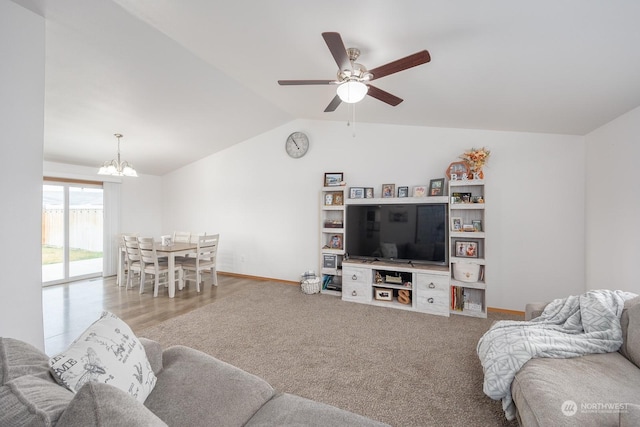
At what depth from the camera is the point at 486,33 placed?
180 centimetres

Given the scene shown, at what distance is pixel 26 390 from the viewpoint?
728 mm

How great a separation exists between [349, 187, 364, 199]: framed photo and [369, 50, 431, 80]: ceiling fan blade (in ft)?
7.65

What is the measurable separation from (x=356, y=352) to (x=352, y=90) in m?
2.26

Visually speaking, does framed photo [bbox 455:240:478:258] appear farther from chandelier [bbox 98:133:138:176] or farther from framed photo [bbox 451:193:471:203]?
chandelier [bbox 98:133:138:176]

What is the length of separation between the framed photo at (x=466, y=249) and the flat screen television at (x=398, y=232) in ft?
0.54

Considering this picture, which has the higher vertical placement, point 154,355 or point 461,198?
point 461,198

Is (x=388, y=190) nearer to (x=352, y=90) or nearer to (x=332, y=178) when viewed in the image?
(x=332, y=178)

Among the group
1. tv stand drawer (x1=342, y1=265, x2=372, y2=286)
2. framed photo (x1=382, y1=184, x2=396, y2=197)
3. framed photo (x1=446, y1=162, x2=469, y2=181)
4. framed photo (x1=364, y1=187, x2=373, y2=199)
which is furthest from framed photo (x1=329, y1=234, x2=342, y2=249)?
framed photo (x1=446, y1=162, x2=469, y2=181)

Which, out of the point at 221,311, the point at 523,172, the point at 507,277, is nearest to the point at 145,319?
the point at 221,311

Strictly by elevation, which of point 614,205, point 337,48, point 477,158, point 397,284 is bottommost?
point 397,284

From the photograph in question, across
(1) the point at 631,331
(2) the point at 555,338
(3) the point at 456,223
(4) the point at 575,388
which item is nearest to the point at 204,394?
(4) the point at 575,388

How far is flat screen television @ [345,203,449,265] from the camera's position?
368cm

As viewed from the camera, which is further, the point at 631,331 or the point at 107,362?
the point at 631,331

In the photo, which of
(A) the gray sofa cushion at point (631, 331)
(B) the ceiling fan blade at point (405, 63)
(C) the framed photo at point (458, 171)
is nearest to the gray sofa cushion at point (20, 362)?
(B) the ceiling fan blade at point (405, 63)
